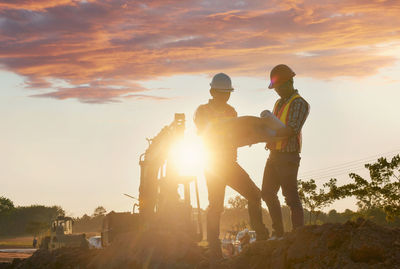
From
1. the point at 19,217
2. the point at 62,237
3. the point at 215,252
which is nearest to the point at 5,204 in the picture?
the point at 19,217

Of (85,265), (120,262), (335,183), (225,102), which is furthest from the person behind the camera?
(335,183)

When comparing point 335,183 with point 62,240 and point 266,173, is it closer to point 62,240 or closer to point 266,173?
point 62,240

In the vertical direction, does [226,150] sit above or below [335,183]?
below

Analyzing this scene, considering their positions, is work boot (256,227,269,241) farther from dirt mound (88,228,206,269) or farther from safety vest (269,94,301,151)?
dirt mound (88,228,206,269)

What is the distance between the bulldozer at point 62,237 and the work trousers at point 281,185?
70.5 feet

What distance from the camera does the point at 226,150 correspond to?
7102 mm

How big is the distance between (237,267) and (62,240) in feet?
77.1

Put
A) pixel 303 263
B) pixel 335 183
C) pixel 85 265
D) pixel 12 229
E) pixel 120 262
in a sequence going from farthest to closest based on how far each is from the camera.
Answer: pixel 12 229 < pixel 335 183 < pixel 85 265 < pixel 120 262 < pixel 303 263

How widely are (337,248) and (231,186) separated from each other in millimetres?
1811

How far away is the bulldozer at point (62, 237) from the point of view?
93.6 feet

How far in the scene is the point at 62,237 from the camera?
2911 cm

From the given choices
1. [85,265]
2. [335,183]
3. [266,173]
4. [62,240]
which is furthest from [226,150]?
[335,183]

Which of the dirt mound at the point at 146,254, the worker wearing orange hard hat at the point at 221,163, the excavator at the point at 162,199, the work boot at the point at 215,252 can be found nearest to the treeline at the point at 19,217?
the excavator at the point at 162,199

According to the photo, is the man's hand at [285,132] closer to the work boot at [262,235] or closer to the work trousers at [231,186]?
the work trousers at [231,186]
